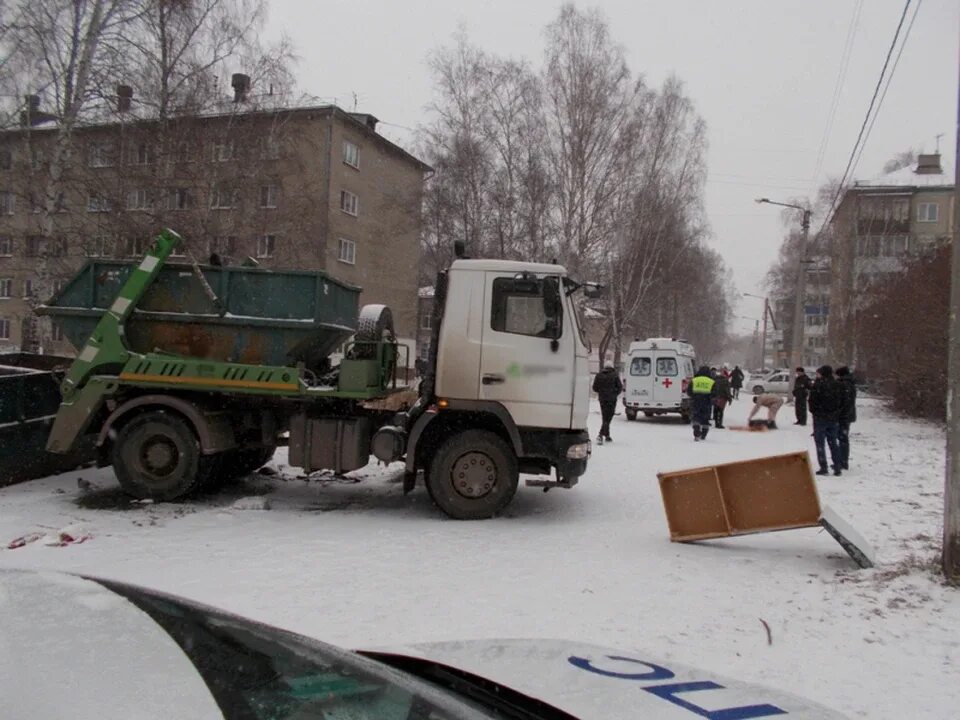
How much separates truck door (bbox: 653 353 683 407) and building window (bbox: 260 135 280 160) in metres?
14.6

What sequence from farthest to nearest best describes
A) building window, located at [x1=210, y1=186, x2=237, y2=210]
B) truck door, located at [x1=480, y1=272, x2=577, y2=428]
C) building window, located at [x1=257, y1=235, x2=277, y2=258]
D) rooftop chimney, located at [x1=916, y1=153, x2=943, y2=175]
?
rooftop chimney, located at [x1=916, y1=153, x2=943, y2=175]
building window, located at [x1=257, y1=235, x2=277, y2=258]
building window, located at [x1=210, y1=186, x2=237, y2=210]
truck door, located at [x1=480, y1=272, x2=577, y2=428]

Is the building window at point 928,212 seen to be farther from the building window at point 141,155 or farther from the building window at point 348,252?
the building window at point 141,155

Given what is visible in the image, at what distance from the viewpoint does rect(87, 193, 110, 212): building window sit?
64.8 feet

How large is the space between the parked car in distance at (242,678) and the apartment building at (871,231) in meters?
30.3

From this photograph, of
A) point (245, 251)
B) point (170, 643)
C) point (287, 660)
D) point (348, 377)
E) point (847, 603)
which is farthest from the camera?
point (245, 251)

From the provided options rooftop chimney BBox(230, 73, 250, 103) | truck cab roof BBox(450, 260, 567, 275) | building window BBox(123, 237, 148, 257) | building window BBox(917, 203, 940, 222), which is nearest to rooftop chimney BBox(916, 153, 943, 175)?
building window BBox(917, 203, 940, 222)

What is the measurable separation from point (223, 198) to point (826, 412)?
19572 mm

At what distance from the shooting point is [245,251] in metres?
25.0

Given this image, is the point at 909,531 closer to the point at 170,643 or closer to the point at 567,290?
the point at 567,290

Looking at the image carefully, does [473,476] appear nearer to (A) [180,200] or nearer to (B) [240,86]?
(A) [180,200]

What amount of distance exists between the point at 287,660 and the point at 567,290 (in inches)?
254

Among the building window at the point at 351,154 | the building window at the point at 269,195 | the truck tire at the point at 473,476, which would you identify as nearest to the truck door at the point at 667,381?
the building window at the point at 269,195

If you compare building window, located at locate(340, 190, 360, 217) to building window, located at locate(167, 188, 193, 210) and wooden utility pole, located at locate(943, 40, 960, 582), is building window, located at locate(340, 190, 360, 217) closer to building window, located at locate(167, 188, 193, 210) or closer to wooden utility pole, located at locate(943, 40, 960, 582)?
building window, located at locate(167, 188, 193, 210)

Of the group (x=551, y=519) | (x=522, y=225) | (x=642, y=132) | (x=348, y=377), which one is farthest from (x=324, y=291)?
(x=642, y=132)
